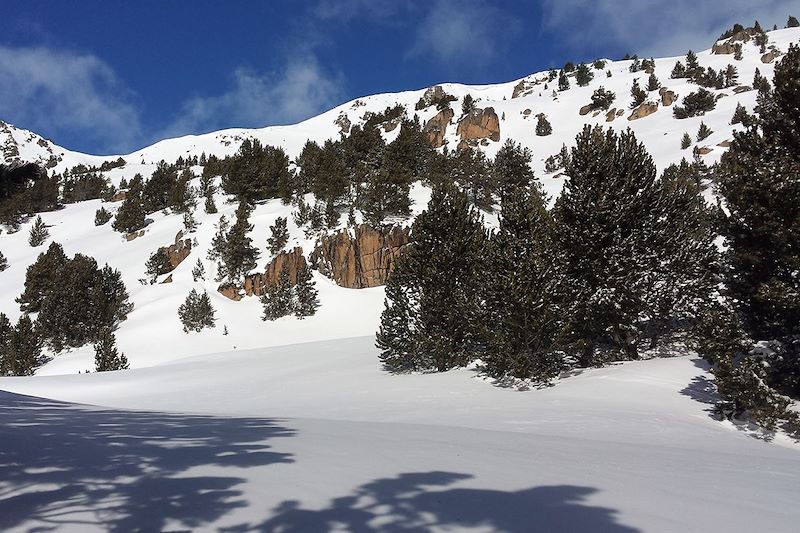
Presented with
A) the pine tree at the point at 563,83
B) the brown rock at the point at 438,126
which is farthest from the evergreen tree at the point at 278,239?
the pine tree at the point at 563,83

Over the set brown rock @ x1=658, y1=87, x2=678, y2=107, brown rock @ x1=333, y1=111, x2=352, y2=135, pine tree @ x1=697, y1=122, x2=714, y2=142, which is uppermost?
brown rock @ x1=333, y1=111, x2=352, y2=135

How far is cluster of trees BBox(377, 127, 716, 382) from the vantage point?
1402 centimetres

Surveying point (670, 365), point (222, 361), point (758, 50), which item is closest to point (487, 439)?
point (670, 365)

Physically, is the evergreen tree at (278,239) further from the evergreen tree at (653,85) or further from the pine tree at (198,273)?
the evergreen tree at (653,85)

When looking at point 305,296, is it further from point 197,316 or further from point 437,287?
point 437,287

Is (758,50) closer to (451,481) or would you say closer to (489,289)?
(489,289)

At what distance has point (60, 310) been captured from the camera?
3441cm

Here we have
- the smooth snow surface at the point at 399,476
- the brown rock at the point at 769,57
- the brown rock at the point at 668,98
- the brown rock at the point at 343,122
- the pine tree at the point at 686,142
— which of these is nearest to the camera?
the smooth snow surface at the point at 399,476

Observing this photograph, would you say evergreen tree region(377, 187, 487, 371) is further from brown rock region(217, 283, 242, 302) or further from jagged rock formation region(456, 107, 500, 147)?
jagged rock formation region(456, 107, 500, 147)

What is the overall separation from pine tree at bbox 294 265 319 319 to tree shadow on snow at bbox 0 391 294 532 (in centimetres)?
2777

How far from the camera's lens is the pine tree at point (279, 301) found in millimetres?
33562

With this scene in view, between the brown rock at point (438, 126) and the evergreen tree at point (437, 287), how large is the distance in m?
47.3

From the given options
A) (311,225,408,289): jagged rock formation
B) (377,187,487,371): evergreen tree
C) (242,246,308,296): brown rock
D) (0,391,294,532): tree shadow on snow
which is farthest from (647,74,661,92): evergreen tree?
(0,391,294,532): tree shadow on snow

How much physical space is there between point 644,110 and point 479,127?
2179cm
